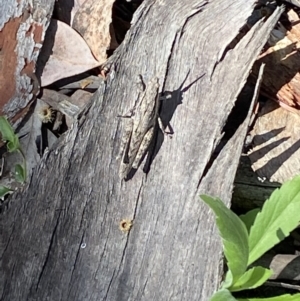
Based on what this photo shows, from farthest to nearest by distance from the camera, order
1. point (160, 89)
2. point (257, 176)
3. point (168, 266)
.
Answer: point (257, 176) → point (160, 89) → point (168, 266)

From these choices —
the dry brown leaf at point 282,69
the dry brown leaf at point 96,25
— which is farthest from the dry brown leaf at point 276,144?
the dry brown leaf at point 96,25

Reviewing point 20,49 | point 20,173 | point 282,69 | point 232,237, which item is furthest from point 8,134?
point 282,69

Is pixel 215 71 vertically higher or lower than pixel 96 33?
lower

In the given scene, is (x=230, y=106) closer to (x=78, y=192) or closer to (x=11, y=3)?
(x=78, y=192)

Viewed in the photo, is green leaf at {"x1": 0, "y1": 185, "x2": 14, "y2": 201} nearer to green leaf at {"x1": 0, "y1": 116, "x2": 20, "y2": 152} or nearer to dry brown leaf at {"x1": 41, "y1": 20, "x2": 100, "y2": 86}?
green leaf at {"x1": 0, "y1": 116, "x2": 20, "y2": 152}

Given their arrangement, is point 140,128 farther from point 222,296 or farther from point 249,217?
point 222,296

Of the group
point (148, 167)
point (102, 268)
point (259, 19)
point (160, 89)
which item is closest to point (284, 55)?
point (259, 19)

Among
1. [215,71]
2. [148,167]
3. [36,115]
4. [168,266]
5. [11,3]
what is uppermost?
[11,3]

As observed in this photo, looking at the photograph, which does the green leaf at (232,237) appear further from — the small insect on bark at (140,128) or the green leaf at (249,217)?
the small insect on bark at (140,128)
